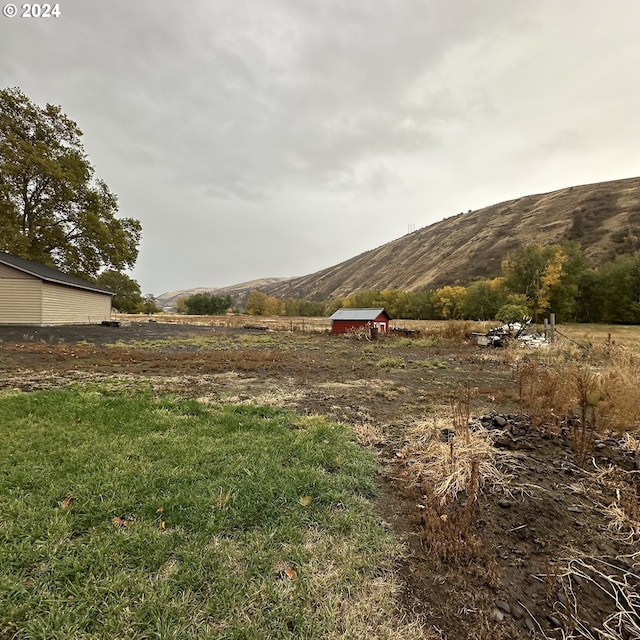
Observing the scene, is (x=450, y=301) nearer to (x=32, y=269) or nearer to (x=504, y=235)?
→ (x=32, y=269)

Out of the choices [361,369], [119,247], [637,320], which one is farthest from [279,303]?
[361,369]

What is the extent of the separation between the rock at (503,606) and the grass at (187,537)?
0.63 m

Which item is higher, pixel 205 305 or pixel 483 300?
pixel 205 305

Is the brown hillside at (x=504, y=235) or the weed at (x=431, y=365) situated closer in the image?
the weed at (x=431, y=365)

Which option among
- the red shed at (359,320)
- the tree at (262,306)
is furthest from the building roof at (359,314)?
the tree at (262,306)

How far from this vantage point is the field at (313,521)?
1.83 m

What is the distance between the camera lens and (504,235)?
100 meters

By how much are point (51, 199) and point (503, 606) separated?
28483 mm

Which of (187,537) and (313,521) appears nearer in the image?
(187,537)

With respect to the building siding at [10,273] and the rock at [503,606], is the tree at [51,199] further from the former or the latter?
the rock at [503,606]

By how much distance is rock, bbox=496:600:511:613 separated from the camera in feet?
6.31

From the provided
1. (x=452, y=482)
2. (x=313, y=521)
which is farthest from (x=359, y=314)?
(x=313, y=521)

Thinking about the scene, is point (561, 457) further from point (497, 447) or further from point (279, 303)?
point (279, 303)

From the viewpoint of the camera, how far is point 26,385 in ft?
21.4
